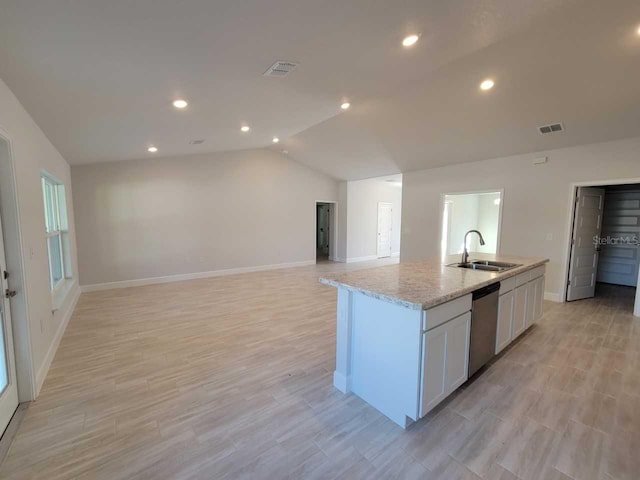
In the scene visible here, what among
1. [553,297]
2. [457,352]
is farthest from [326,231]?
[457,352]

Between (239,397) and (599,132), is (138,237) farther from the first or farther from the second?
(599,132)

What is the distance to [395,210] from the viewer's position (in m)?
10.2

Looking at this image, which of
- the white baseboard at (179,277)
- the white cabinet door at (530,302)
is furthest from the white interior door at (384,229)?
the white cabinet door at (530,302)

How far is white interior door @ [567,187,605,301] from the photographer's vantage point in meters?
4.80

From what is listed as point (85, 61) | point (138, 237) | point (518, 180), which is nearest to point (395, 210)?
point (518, 180)

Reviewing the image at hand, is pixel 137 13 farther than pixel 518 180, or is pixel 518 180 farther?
pixel 518 180

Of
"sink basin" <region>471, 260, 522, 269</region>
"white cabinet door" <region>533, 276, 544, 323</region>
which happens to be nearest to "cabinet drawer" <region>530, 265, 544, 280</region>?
"white cabinet door" <region>533, 276, 544, 323</region>

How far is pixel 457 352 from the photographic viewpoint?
7.21 feet

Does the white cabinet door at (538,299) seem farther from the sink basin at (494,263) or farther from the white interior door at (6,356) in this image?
the white interior door at (6,356)

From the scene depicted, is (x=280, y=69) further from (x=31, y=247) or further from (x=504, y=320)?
(x=504, y=320)

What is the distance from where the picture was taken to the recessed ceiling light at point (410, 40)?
2366 millimetres

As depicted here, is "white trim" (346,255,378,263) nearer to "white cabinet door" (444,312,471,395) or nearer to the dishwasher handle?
the dishwasher handle

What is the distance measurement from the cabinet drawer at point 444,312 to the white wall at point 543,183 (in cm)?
391

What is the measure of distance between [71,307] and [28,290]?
2501 mm
